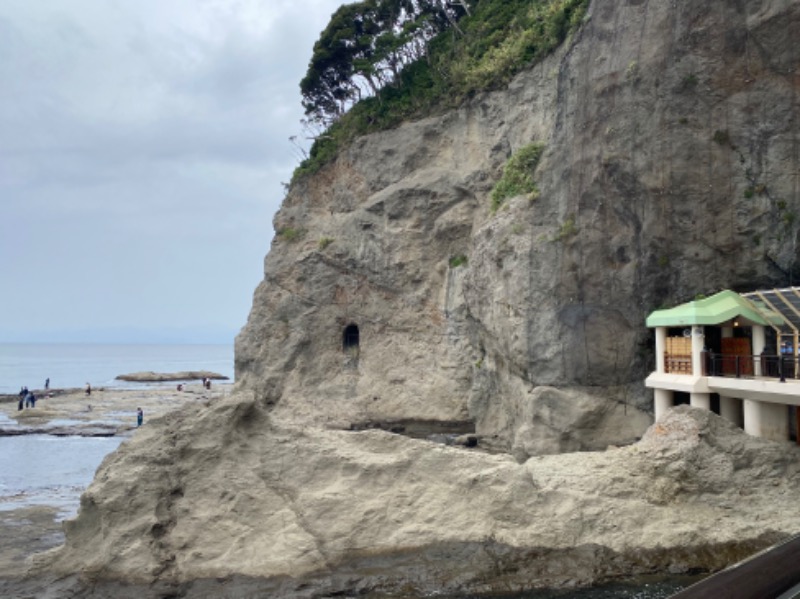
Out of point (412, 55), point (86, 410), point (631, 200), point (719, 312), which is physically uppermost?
point (412, 55)

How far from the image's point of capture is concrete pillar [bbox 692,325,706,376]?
19542 mm

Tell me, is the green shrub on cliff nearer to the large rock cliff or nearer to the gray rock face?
the gray rock face

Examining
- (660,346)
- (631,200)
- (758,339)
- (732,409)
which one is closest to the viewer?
(732,409)

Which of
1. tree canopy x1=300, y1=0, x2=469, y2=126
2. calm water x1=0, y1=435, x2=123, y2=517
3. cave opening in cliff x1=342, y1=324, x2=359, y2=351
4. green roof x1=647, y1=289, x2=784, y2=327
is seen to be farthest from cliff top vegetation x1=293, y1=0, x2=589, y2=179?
calm water x1=0, y1=435, x2=123, y2=517

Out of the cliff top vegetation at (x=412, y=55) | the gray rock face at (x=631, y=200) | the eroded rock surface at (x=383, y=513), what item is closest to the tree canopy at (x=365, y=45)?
the cliff top vegetation at (x=412, y=55)

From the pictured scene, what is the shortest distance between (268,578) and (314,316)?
27.6 meters

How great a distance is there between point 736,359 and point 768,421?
6.24ft

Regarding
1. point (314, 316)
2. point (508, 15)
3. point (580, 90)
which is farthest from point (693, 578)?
point (508, 15)

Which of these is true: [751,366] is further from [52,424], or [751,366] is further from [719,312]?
[52,424]

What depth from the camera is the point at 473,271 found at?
29.9 metres

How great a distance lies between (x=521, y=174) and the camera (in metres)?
27.4

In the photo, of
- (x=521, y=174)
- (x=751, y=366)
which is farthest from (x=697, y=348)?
(x=521, y=174)

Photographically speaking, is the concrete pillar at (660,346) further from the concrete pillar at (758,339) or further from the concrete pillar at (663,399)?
the concrete pillar at (758,339)

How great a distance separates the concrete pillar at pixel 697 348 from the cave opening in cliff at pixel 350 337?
2126 cm
